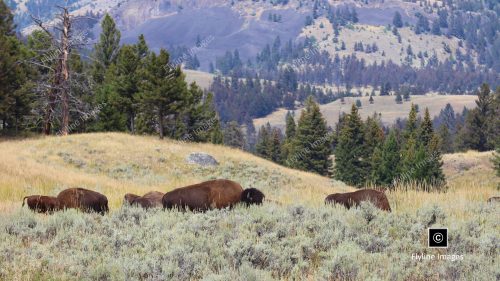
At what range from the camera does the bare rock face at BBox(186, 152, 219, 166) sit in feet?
124

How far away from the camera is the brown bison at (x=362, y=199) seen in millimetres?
9633

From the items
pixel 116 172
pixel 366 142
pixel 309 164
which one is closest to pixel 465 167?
pixel 366 142

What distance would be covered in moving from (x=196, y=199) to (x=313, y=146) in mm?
64707

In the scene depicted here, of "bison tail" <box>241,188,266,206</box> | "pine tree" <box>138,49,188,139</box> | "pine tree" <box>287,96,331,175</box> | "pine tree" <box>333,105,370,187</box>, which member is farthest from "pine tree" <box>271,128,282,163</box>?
"bison tail" <box>241,188,266,206</box>

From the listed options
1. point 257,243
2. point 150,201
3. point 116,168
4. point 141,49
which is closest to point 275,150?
point 141,49

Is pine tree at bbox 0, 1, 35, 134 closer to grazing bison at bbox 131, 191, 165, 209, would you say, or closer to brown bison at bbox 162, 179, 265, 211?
grazing bison at bbox 131, 191, 165, 209

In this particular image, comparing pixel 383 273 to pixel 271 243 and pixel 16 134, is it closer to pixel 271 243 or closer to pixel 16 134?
pixel 271 243

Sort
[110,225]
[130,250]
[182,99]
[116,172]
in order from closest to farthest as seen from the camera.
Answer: [130,250], [110,225], [116,172], [182,99]

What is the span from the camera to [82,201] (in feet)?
33.2

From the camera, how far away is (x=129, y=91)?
52.7 m

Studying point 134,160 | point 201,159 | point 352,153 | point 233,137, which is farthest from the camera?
point 233,137

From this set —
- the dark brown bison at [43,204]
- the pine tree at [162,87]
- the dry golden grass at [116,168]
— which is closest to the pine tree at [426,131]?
the dry golden grass at [116,168]

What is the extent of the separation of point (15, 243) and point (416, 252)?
558 cm

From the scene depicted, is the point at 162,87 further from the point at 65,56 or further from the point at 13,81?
the point at 13,81
